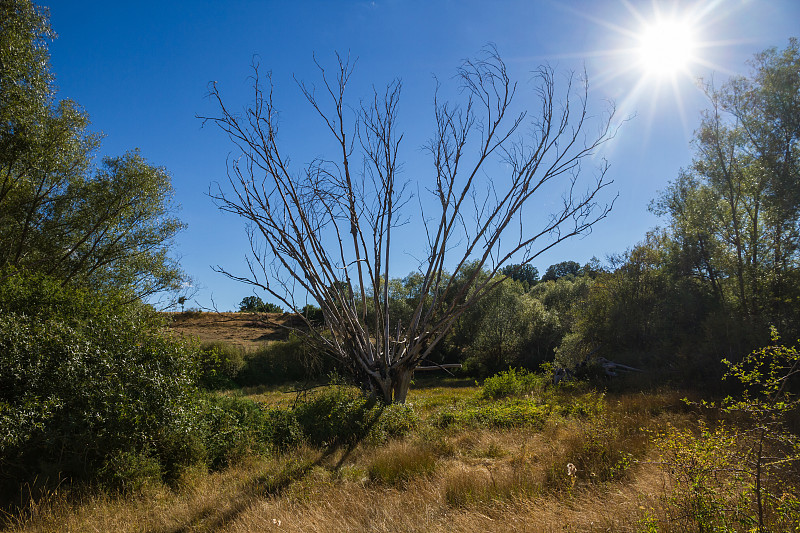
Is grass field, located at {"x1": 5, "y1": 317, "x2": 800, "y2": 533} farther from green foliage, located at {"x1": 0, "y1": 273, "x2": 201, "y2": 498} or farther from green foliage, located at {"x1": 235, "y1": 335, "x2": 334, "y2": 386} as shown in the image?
green foliage, located at {"x1": 235, "y1": 335, "x2": 334, "y2": 386}

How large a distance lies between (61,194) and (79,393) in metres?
11.7

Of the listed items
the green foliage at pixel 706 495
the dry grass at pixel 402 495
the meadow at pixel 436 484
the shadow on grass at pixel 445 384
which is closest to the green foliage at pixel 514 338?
the shadow on grass at pixel 445 384

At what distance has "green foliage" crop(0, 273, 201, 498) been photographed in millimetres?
5324

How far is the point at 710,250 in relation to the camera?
60.5 feet

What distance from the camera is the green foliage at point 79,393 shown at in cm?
532

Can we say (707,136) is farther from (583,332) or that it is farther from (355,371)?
(355,371)

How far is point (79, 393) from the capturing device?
5.52 meters

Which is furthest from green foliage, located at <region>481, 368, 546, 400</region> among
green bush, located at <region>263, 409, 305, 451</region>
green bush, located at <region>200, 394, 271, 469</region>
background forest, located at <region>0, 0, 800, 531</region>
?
green bush, located at <region>200, 394, 271, 469</region>

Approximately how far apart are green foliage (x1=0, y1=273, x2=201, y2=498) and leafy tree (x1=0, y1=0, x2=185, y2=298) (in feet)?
21.4

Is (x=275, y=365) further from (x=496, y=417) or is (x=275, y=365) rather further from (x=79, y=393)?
(x=79, y=393)

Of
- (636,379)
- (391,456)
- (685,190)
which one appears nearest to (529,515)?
(391,456)

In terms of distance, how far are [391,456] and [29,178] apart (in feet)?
46.7

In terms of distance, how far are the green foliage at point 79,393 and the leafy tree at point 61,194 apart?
6535mm

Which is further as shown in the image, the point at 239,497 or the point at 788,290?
the point at 788,290
